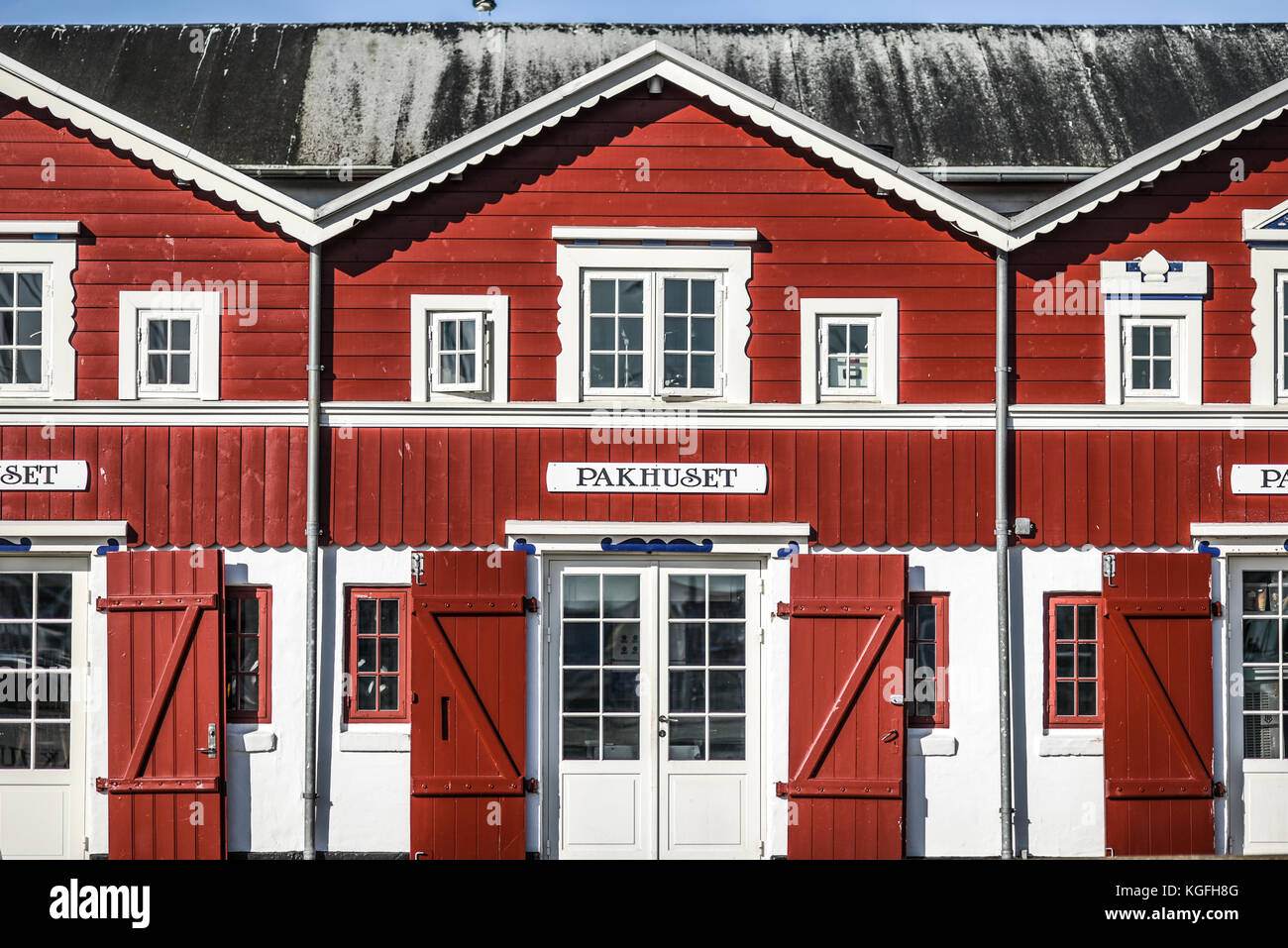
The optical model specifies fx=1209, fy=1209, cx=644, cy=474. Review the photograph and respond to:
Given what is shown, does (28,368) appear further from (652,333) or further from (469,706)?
(652,333)

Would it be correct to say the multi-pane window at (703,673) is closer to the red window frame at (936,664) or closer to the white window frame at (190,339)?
the red window frame at (936,664)

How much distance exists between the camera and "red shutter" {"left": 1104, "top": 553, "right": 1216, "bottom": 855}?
930cm

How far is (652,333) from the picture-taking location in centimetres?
957

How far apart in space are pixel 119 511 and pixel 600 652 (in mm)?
3903

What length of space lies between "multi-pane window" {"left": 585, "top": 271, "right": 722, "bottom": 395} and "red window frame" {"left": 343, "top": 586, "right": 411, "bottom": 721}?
2.25 m

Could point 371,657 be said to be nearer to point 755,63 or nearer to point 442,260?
point 442,260

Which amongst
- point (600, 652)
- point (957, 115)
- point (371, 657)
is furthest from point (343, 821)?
point (957, 115)

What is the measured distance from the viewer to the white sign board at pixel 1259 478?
9.52 metres

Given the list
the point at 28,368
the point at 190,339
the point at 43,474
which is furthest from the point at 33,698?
the point at 190,339

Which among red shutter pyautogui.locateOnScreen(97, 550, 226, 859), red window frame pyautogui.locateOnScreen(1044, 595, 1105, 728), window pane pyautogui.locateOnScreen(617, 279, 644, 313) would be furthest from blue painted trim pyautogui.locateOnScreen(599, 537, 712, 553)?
red shutter pyautogui.locateOnScreen(97, 550, 226, 859)

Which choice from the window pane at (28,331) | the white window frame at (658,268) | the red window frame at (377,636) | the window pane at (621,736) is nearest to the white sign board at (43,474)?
the window pane at (28,331)

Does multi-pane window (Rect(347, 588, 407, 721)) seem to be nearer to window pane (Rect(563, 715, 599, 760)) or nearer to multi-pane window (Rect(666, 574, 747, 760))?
window pane (Rect(563, 715, 599, 760))

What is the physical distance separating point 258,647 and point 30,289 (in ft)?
11.0

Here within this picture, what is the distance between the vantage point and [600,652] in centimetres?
952
